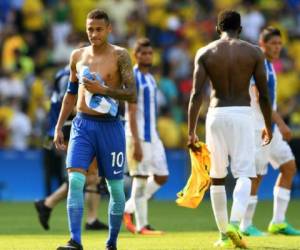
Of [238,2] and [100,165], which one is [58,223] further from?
[238,2]

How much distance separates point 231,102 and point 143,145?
3709 mm

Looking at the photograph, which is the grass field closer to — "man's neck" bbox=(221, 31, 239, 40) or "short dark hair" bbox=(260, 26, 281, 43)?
"man's neck" bbox=(221, 31, 239, 40)

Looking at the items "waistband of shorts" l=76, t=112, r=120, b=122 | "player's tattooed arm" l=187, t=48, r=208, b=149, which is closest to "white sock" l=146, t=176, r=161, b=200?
"player's tattooed arm" l=187, t=48, r=208, b=149

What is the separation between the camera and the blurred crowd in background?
24.8m

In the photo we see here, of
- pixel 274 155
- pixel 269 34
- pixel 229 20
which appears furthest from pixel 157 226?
pixel 229 20

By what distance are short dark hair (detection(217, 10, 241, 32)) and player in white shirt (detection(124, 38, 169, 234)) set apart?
3266 mm

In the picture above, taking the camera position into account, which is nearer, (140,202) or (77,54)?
(77,54)

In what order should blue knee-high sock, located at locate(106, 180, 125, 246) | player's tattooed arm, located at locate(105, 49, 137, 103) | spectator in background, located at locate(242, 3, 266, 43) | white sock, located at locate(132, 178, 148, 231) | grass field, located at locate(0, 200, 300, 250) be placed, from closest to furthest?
1. player's tattooed arm, located at locate(105, 49, 137, 103)
2. blue knee-high sock, located at locate(106, 180, 125, 246)
3. grass field, located at locate(0, 200, 300, 250)
4. white sock, located at locate(132, 178, 148, 231)
5. spectator in background, located at locate(242, 3, 266, 43)

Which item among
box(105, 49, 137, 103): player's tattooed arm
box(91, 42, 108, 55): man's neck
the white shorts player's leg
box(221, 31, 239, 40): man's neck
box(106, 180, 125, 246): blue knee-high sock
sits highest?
box(221, 31, 239, 40): man's neck

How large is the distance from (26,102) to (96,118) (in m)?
14.1

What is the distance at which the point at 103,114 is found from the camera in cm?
1138

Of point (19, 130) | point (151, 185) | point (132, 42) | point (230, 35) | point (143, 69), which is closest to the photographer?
point (230, 35)

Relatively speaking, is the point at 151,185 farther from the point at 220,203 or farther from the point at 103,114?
the point at 103,114

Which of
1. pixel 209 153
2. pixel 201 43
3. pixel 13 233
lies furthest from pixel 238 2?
pixel 209 153
